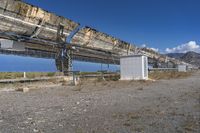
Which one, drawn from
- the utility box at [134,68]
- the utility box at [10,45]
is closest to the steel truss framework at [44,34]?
the utility box at [10,45]

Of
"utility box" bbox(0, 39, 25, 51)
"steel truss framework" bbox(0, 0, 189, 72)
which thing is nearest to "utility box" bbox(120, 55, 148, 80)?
"steel truss framework" bbox(0, 0, 189, 72)

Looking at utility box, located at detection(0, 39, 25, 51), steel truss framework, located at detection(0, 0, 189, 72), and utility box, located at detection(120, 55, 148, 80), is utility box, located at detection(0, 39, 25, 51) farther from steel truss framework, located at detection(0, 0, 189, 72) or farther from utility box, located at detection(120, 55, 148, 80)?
utility box, located at detection(120, 55, 148, 80)

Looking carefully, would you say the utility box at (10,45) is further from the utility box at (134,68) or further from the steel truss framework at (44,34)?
the utility box at (134,68)

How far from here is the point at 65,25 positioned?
105ft

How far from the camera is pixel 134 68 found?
104 ft

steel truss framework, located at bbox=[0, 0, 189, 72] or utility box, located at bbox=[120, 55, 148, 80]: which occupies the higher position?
steel truss framework, located at bbox=[0, 0, 189, 72]

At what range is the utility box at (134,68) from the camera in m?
31.4

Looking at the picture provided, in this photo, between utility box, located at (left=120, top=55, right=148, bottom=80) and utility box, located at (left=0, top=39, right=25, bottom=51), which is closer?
utility box, located at (left=0, top=39, right=25, bottom=51)

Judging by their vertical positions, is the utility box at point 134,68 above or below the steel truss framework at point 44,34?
below

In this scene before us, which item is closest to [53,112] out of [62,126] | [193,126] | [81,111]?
[81,111]

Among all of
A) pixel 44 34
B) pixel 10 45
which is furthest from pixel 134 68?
pixel 10 45

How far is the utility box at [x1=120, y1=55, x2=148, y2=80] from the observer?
1235 inches

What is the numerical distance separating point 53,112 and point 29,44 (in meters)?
21.0

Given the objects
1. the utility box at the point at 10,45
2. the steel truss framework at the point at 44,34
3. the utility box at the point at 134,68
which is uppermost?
the steel truss framework at the point at 44,34
